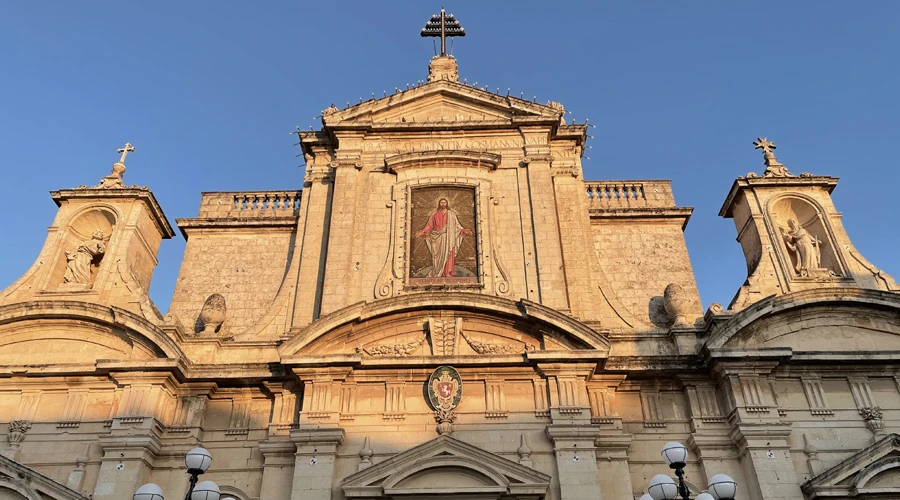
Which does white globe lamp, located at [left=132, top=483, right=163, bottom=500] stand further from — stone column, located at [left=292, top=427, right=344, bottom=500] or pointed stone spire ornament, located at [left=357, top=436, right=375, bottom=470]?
pointed stone spire ornament, located at [left=357, top=436, right=375, bottom=470]

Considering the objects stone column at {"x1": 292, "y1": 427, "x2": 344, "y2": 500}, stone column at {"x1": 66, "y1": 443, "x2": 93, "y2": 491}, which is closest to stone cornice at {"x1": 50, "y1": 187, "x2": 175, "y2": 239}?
stone column at {"x1": 66, "y1": 443, "x2": 93, "y2": 491}

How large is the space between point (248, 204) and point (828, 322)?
1304 centimetres

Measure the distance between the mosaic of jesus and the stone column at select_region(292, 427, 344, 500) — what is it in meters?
4.04

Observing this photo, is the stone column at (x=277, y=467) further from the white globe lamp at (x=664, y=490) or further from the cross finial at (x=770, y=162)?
the cross finial at (x=770, y=162)

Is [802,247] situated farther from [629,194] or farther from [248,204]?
[248,204]

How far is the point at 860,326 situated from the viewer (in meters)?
14.3

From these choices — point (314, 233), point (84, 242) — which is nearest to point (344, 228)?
point (314, 233)

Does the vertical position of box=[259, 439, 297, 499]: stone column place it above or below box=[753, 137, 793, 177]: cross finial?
below

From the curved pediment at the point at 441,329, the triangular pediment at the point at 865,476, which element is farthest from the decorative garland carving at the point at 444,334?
the triangular pediment at the point at 865,476

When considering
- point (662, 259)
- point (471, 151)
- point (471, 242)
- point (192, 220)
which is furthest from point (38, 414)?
point (662, 259)

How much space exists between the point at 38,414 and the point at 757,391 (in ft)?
42.9

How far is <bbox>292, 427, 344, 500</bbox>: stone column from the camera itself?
1262 cm

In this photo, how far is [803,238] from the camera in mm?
15992

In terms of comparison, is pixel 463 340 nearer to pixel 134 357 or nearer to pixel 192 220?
pixel 134 357
